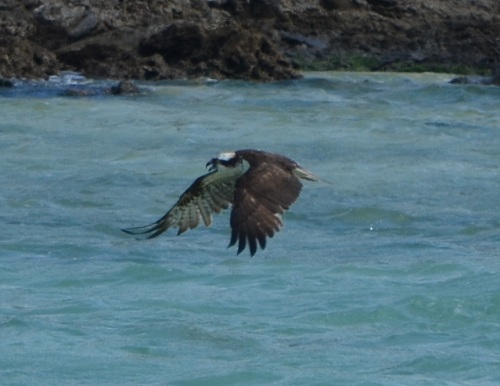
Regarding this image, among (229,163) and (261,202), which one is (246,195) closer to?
(261,202)

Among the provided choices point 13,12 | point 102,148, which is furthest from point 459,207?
point 13,12

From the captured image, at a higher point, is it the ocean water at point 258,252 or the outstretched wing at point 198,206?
the outstretched wing at point 198,206

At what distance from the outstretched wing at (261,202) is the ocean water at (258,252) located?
861 mm

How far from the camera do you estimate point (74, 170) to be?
13.8 meters

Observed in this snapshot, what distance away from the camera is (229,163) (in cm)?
861

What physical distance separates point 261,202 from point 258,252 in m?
2.92

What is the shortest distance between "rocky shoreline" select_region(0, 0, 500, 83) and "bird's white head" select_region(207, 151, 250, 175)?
1004cm

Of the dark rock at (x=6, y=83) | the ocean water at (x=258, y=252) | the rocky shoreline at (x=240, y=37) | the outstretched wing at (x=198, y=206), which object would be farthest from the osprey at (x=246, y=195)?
the rocky shoreline at (x=240, y=37)

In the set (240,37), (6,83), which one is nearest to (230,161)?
(6,83)

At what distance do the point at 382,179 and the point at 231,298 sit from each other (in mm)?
3912

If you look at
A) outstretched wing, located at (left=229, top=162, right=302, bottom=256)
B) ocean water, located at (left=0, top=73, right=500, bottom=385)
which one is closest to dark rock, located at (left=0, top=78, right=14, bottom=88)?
ocean water, located at (left=0, top=73, right=500, bottom=385)

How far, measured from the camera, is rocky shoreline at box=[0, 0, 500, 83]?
19.0 metres

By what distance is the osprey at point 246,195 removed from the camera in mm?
7859

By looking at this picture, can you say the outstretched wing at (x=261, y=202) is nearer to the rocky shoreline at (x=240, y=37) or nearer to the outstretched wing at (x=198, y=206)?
the outstretched wing at (x=198, y=206)
